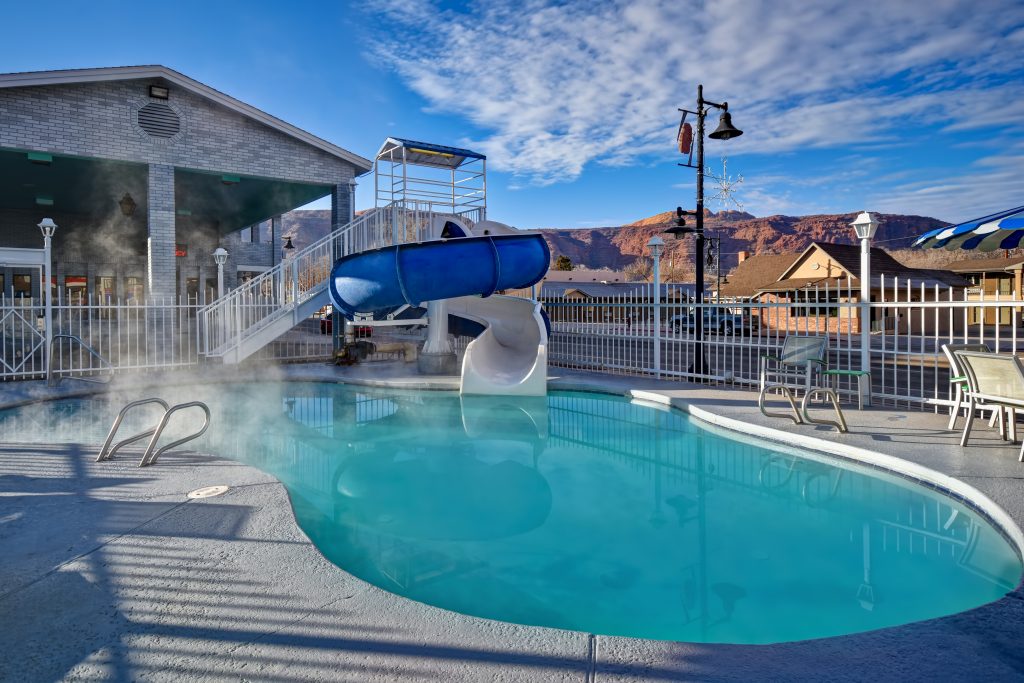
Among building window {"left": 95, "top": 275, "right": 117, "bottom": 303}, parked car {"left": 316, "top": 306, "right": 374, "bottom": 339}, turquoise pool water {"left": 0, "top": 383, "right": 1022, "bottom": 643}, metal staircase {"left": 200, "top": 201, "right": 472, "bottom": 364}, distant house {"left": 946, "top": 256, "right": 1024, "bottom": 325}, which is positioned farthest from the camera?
distant house {"left": 946, "top": 256, "right": 1024, "bottom": 325}

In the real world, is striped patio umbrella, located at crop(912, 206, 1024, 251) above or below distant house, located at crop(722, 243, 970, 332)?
below

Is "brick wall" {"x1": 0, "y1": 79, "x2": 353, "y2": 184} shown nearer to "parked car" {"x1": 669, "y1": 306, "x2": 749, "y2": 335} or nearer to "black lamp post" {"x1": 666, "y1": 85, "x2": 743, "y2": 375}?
"black lamp post" {"x1": 666, "y1": 85, "x2": 743, "y2": 375}

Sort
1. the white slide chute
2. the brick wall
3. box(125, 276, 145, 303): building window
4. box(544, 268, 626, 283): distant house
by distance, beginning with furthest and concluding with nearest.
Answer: box(544, 268, 626, 283): distant house → box(125, 276, 145, 303): building window → the brick wall → the white slide chute

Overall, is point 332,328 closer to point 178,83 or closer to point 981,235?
point 178,83

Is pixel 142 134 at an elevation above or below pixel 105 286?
above

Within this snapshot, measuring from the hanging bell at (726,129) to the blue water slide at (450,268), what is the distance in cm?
444

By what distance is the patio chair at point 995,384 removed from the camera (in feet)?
17.6

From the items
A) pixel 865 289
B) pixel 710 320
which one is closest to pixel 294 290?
pixel 710 320

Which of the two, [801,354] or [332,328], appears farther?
[332,328]

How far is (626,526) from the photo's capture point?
475cm

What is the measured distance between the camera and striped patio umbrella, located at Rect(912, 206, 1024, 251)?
6373 mm

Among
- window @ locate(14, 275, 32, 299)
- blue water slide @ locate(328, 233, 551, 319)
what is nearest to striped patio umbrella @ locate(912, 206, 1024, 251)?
blue water slide @ locate(328, 233, 551, 319)

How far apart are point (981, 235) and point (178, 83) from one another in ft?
48.1

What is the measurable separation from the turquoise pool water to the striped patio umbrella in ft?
10.1
